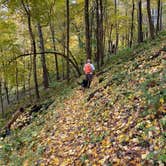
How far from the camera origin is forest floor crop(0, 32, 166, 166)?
612 cm

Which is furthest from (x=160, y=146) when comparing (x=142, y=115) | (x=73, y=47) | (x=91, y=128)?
(x=73, y=47)

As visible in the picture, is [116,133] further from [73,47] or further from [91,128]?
[73,47]

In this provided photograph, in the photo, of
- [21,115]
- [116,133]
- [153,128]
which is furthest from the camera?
[21,115]

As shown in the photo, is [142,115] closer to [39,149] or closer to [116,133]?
[116,133]

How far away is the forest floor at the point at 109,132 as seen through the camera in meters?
6.12

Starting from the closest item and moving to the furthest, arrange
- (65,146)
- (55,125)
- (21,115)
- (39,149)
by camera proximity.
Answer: (65,146)
(39,149)
(55,125)
(21,115)

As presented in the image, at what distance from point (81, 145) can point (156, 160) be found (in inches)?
107

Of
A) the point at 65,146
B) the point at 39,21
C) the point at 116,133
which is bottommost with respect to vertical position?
the point at 65,146

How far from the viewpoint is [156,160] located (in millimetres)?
5387

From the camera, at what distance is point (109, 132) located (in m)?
7.45

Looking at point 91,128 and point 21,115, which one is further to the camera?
point 21,115

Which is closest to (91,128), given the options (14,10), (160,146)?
(160,146)

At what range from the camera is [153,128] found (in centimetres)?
633

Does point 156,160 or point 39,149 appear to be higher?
point 156,160
